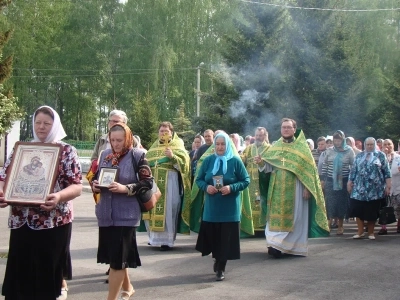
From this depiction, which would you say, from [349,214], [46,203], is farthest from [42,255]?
[349,214]

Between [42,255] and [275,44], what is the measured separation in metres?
24.5

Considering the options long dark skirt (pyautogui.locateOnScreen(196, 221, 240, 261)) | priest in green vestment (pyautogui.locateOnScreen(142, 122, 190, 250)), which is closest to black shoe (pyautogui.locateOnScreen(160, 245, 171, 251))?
priest in green vestment (pyautogui.locateOnScreen(142, 122, 190, 250))

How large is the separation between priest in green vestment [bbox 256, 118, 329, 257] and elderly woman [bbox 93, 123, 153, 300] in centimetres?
410

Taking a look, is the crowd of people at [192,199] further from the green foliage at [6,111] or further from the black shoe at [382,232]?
the green foliage at [6,111]

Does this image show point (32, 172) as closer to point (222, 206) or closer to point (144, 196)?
point (144, 196)

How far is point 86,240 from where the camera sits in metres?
11.5

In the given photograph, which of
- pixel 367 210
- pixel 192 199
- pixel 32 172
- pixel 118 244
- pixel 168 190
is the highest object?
pixel 32 172

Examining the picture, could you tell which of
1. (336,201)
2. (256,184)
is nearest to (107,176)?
(256,184)

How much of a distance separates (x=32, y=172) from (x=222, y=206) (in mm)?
3642

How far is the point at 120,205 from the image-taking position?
6.17m

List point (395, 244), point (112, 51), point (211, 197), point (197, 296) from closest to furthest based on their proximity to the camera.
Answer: point (197, 296) → point (211, 197) → point (395, 244) → point (112, 51)

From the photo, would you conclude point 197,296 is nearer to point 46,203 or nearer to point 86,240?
point 46,203

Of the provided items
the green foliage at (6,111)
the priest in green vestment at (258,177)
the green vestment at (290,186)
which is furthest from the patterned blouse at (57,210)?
the green foliage at (6,111)

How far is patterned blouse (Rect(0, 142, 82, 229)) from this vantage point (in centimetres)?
512
